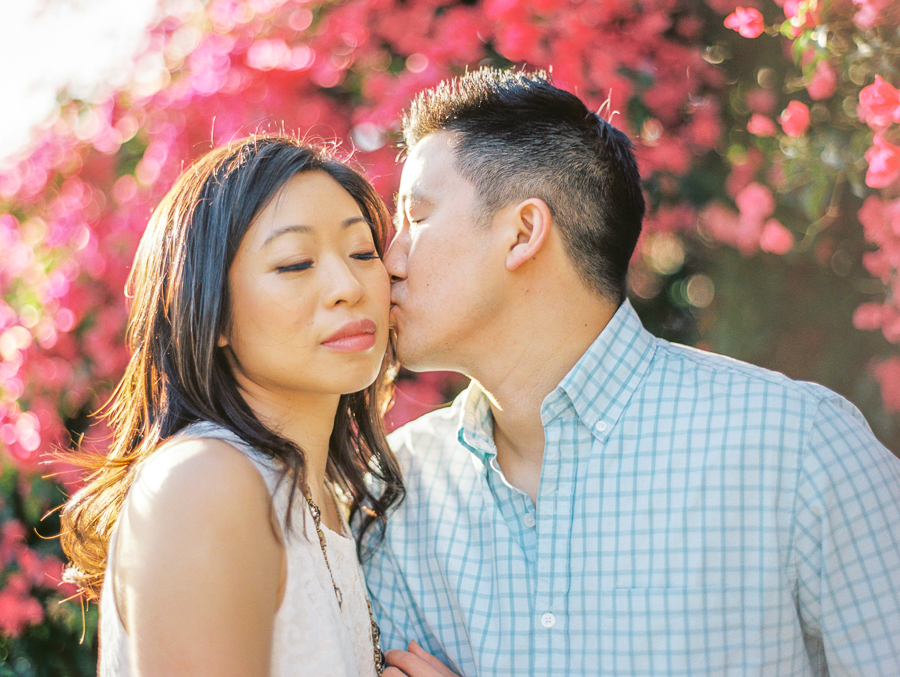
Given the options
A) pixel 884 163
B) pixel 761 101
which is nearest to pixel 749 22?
pixel 884 163

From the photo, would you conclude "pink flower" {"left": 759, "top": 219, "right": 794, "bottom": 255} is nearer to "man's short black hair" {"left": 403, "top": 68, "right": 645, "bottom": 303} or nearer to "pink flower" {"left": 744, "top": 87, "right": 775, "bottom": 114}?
"pink flower" {"left": 744, "top": 87, "right": 775, "bottom": 114}

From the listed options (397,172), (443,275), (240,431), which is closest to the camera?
(240,431)

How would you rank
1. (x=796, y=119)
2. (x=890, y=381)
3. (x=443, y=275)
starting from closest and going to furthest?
(x=443, y=275)
(x=796, y=119)
(x=890, y=381)

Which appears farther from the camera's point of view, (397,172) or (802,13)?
(397,172)

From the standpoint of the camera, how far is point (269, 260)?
1777 millimetres

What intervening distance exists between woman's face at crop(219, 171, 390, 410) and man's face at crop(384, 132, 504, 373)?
24 cm

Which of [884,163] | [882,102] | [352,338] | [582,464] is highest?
[882,102]

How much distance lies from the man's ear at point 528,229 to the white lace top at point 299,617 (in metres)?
0.91

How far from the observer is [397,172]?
297 cm

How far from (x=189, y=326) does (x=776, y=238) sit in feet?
7.14

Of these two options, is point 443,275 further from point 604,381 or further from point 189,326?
point 189,326

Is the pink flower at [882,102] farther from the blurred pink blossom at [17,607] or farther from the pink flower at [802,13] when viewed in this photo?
the blurred pink blossom at [17,607]

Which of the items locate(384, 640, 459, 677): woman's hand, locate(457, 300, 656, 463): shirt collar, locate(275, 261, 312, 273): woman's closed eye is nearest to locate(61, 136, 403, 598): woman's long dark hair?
locate(275, 261, 312, 273): woman's closed eye

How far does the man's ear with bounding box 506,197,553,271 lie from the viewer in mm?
2082
